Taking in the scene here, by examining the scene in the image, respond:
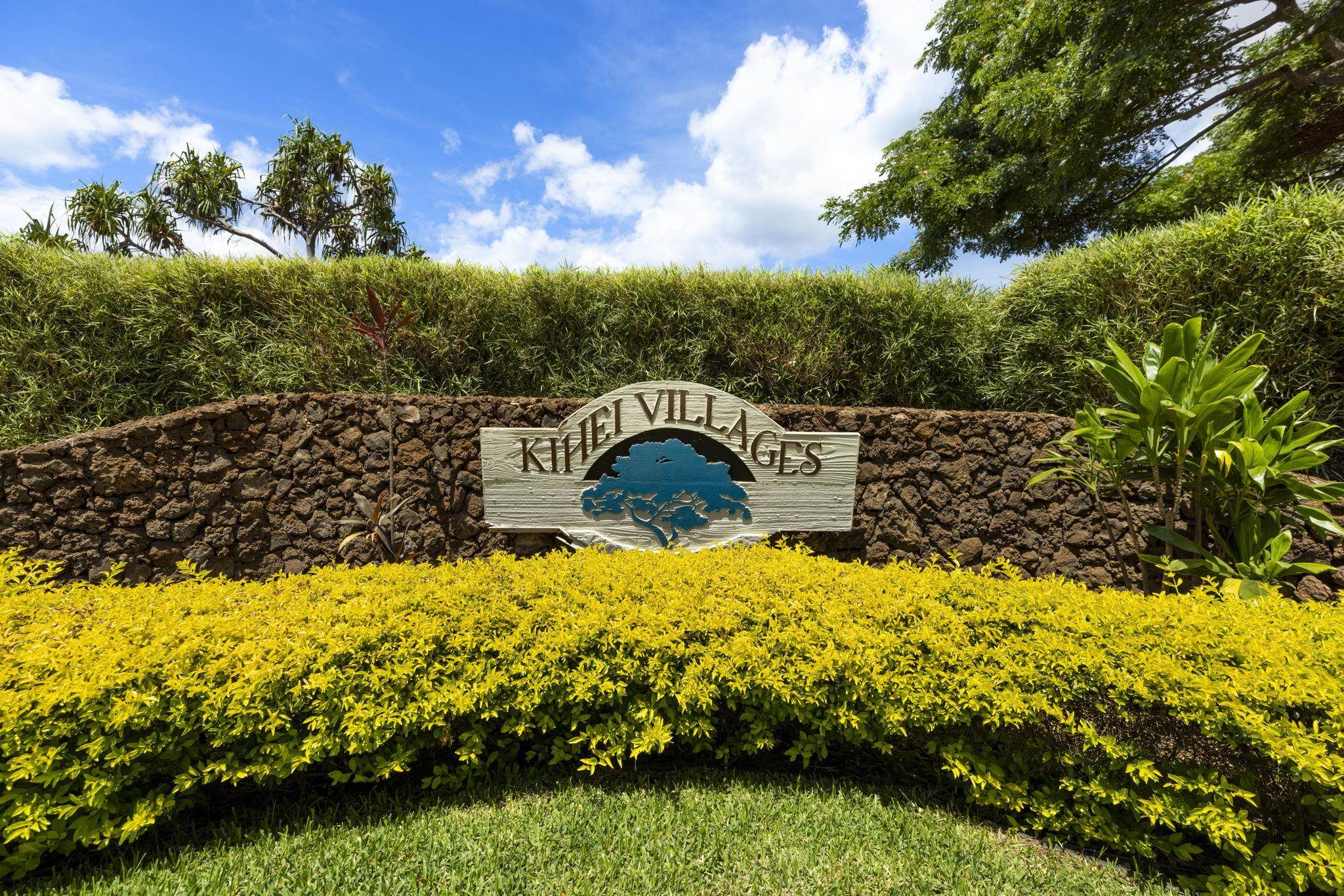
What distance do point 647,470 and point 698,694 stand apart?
6.86ft

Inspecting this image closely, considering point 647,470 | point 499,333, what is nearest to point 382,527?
point 499,333

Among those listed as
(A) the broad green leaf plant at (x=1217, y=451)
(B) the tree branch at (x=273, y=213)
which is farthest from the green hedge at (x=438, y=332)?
(B) the tree branch at (x=273, y=213)

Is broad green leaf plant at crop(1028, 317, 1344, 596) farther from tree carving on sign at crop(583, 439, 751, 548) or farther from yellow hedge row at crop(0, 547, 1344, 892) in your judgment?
tree carving on sign at crop(583, 439, 751, 548)

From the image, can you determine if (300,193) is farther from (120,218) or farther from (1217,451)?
(1217,451)

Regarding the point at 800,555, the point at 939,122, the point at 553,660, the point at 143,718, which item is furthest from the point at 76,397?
the point at 939,122

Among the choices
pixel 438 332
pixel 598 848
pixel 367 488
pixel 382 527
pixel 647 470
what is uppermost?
pixel 438 332

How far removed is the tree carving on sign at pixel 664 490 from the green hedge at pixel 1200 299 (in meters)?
2.92

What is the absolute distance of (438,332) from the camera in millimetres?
5055

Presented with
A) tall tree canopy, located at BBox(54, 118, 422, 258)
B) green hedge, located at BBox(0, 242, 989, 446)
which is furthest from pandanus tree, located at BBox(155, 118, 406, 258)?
green hedge, located at BBox(0, 242, 989, 446)

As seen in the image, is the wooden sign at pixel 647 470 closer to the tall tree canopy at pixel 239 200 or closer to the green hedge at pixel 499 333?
the green hedge at pixel 499 333

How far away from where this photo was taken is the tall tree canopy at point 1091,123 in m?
8.33

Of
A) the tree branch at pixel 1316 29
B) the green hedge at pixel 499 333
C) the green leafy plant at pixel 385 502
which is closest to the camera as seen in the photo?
the green leafy plant at pixel 385 502

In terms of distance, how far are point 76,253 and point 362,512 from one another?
4.05 m

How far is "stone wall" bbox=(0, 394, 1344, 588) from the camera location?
434 centimetres
